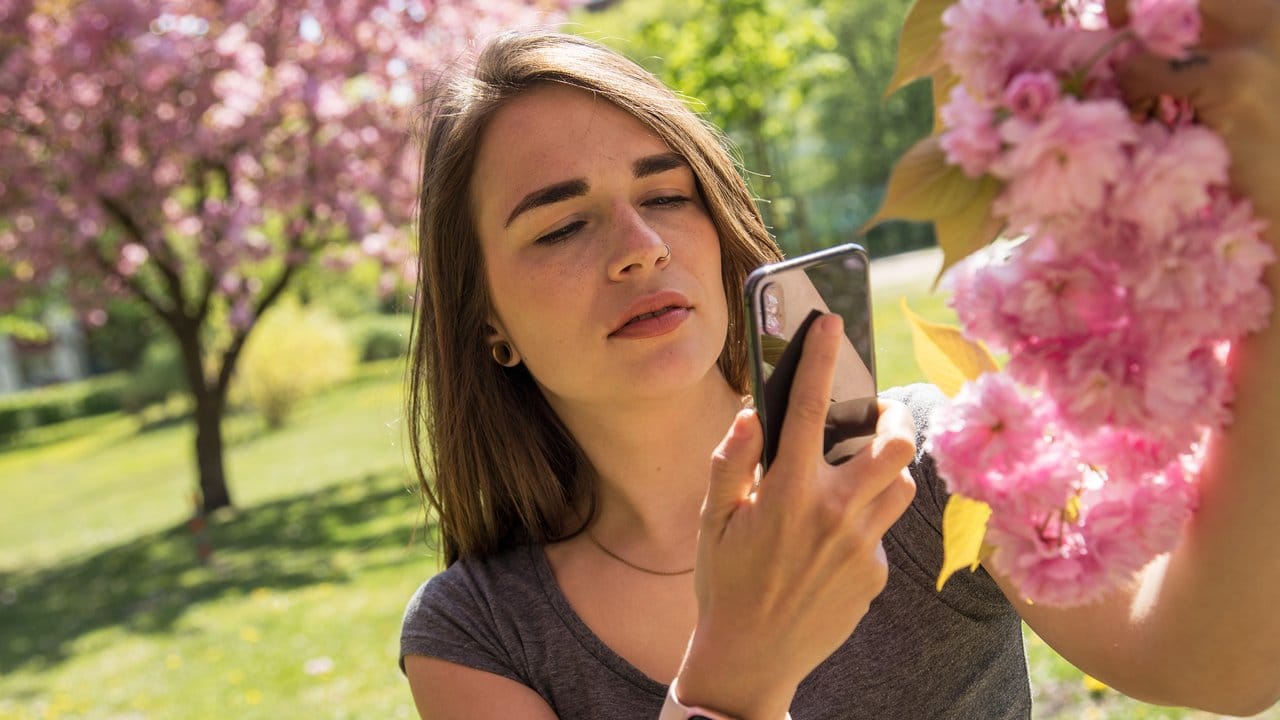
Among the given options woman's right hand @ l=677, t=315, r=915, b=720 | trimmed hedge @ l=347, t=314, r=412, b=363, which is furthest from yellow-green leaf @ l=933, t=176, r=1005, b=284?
trimmed hedge @ l=347, t=314, r=412, b=363

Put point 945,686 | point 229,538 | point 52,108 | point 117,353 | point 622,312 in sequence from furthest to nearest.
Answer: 1. point 117,353
2. point 229,538
3. point 52,108
4. point 945,686
5. point 622,312

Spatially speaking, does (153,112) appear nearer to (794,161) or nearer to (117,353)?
(794,161)

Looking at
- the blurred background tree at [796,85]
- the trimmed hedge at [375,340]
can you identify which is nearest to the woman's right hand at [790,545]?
the blurred background tree at [796,85]

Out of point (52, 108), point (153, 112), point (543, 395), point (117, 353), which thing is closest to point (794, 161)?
point (153, 112)

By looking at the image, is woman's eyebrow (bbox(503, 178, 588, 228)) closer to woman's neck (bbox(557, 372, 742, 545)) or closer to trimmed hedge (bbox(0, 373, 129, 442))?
woman's neck (bbox(557, 372, 742, 545))

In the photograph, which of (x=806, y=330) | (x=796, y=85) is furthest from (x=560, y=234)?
(x=796, y=85)

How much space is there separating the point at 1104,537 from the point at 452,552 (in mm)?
1709

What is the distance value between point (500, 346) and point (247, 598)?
6.06 m

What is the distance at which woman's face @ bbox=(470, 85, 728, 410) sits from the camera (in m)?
1.57

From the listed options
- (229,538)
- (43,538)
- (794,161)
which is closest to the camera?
(229,538)

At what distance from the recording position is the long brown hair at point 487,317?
1.87 m

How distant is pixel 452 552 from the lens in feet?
7.36

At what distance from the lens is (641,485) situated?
1961 millimetres

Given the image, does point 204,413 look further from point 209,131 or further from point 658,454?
point 658,454
